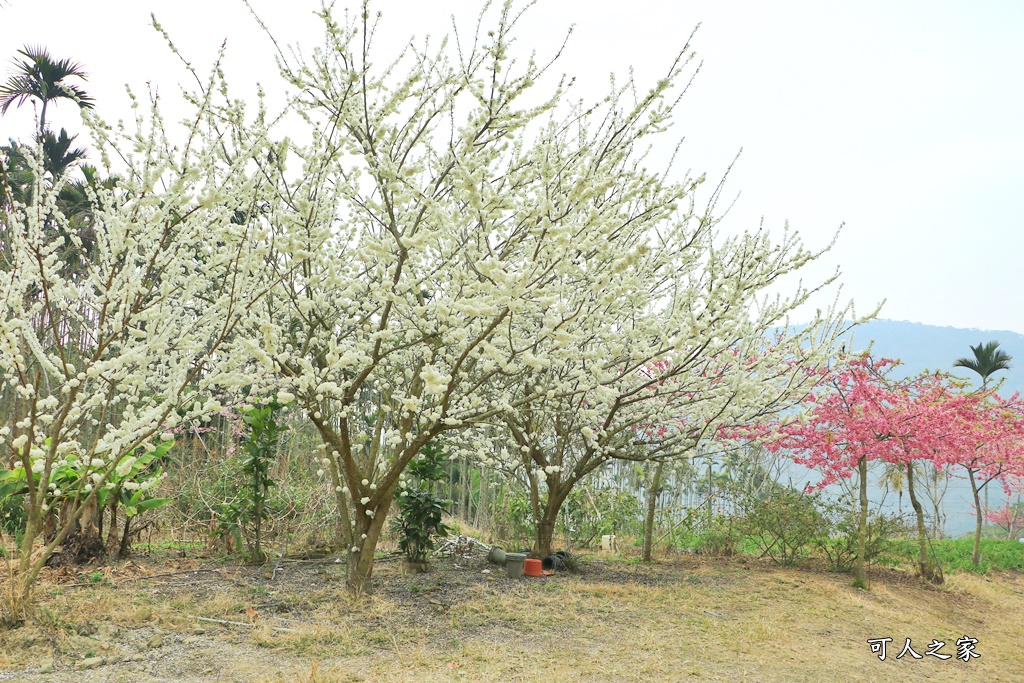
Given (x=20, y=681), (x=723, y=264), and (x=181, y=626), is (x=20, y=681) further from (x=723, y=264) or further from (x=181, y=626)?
(x=723, y=264)

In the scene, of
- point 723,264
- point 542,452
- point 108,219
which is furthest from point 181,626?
point 723,264

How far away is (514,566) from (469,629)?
85.6 inches

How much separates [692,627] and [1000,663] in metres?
2.24

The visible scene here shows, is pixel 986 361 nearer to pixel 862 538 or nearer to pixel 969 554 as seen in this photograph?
pixel 969 554

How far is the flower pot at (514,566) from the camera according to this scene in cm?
641

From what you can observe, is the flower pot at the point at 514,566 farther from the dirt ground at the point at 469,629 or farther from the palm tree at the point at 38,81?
the palm tree at the point at 38,81

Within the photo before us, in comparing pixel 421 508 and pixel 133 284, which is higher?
pixel 133 284

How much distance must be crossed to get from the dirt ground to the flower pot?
0.59ft

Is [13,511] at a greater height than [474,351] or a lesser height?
lesser

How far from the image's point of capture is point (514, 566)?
643 cm

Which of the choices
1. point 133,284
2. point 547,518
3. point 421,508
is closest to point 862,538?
point 547,518

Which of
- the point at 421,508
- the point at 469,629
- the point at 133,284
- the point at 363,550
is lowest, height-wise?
the point at 469,629

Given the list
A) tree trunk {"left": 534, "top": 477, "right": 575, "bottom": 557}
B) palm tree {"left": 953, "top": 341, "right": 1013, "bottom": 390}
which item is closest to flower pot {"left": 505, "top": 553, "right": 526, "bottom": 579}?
tree trunk {"left": 534, "top": 477, "right": 575, "bottom": 557}

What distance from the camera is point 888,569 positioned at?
345 inches
